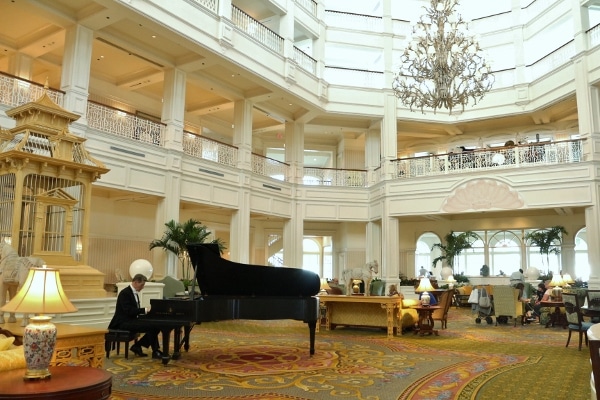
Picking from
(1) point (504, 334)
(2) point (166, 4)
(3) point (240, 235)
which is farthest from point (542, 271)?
(2) point (166, 4)

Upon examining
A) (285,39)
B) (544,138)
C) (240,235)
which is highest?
(285,39)

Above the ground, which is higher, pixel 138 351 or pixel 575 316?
pixel 575 316

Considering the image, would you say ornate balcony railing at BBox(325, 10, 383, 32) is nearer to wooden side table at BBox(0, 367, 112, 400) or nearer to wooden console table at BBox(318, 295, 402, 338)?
wooden console table at BBox(318, 295, 402, 338)

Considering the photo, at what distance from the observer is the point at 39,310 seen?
299 cm

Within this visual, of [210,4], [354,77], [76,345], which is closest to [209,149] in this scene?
[210,4]

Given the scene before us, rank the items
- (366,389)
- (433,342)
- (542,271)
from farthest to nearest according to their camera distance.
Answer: (542,271)
(433,342)
(366,389)

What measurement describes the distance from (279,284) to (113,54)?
954 cm

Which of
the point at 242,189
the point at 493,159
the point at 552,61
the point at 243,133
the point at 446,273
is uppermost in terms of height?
the point at 552,61

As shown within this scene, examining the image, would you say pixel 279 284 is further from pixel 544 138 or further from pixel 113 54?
pixel 544 138

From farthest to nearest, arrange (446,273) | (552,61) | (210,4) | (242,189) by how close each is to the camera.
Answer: (446,273) → (552,61) → (242,189) → (210,4)

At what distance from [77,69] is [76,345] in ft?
27.2

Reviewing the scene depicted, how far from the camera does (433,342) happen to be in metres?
8.38

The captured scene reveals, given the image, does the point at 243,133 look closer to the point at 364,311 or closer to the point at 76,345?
the point at 364,311

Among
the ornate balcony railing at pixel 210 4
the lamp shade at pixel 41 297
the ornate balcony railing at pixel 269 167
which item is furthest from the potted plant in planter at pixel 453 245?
the lamp shade at pixel 41 297
